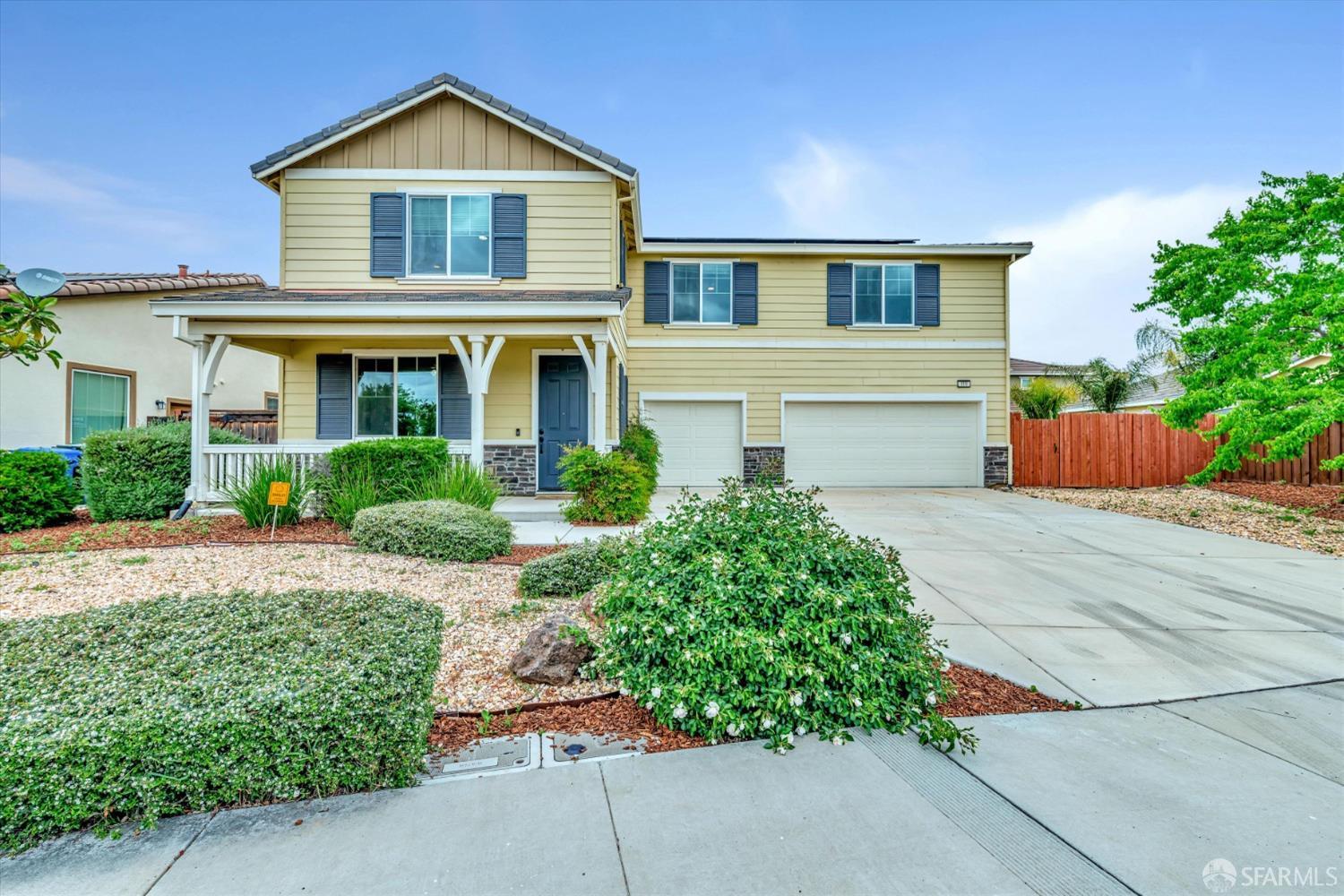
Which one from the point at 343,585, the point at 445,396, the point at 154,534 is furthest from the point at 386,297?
the point at 343,585

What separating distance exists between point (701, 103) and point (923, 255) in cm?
575

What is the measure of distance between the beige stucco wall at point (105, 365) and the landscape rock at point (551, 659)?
1156cm

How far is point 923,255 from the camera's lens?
44.1ft

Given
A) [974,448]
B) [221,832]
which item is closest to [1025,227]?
[974,448]

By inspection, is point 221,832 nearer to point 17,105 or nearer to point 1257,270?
point 1257,270

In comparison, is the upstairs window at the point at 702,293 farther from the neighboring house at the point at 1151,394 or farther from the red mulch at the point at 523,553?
the neighboring house at the point at 1151,394

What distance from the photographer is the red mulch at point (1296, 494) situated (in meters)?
9.62

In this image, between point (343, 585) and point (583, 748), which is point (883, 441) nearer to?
point (343, 585)

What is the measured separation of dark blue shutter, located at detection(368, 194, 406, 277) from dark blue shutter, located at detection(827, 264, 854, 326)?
8268 mm

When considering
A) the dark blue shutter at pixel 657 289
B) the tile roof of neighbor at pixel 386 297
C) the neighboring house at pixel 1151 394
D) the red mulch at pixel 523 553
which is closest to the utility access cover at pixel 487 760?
the red mulch at pixel 523 553

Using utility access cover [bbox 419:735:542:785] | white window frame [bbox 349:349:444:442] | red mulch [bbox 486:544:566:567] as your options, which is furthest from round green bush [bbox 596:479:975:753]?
white window frame [bbox 349:349:444:442]

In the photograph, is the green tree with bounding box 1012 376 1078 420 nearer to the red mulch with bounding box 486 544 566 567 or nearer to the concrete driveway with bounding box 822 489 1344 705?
the concrete driveway with bounding box 822 489 1344 705

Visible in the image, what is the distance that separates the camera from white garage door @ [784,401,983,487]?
13.8 m

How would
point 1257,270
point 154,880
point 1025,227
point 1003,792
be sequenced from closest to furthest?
1. point 154,880
2. point 1003,792
3. point 1257,270
4. point 1025,227
